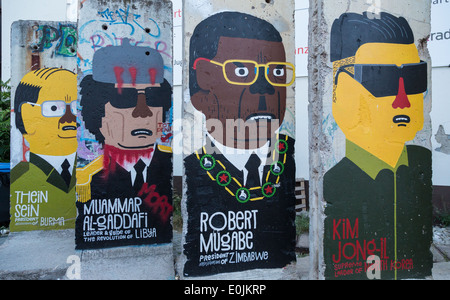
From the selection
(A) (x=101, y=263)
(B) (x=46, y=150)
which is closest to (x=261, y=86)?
(A) (x=101, y=263)

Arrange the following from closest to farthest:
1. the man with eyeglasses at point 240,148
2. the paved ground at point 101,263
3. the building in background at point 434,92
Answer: the man with eyeglasses at point 240,148 → the paved ground at point 101,263 → the building in background at point 434,92

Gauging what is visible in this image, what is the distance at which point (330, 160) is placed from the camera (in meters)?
2.54

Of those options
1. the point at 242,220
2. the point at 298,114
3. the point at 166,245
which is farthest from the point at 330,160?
→ the point at 298,114

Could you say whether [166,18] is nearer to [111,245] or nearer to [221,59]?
[221,59]

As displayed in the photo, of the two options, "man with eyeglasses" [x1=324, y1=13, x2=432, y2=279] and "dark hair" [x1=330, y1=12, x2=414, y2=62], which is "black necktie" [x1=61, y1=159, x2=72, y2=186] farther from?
"dark hair" [x1=330, y1=12, x2=414, y2=62]

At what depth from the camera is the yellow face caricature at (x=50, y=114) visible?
14.5 feet

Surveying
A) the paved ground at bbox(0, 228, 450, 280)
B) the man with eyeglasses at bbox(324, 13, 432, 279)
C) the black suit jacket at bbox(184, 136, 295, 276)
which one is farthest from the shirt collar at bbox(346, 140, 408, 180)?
the paved ground at bbox(0, 228, 450, 280)

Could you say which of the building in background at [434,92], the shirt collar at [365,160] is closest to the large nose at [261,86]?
the shirt collar at [365,160]

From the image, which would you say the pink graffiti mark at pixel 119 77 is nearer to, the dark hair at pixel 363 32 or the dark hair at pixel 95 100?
the dark hair at pixel 95 100

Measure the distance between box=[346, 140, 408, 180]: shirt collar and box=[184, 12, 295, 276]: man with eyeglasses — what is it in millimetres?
576

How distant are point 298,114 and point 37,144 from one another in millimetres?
3613

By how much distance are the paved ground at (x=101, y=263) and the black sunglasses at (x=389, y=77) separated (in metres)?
1.60

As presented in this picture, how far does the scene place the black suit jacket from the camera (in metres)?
2.75

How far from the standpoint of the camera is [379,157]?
263 centimetres
